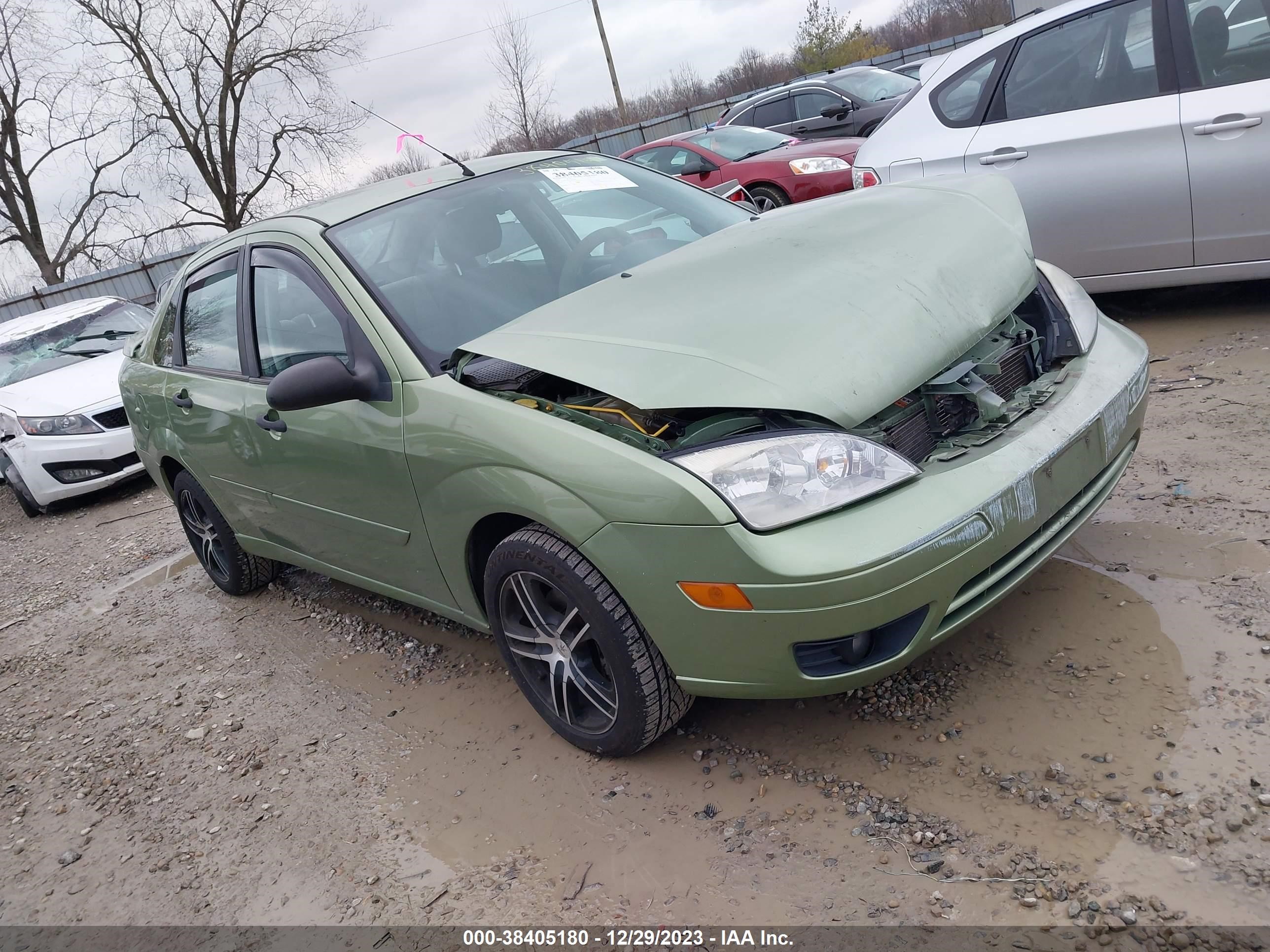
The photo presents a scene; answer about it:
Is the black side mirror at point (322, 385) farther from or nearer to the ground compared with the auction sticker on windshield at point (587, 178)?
nearer to the ground

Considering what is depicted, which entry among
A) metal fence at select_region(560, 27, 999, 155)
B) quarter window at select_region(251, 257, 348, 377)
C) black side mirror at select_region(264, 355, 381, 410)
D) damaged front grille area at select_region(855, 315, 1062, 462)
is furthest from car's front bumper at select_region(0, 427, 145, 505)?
metal fence at select_region(560, 27, 999, 155)

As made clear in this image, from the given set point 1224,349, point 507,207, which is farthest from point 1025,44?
point 507,207

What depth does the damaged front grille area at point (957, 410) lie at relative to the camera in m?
2.37

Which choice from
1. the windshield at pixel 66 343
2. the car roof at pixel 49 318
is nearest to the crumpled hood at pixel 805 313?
the windshield at pixel 66 343

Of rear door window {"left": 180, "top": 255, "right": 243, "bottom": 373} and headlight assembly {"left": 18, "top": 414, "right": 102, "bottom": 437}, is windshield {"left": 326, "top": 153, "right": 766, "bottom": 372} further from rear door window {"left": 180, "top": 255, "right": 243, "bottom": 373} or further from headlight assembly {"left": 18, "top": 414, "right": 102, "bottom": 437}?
headlight assembly {"left": 18, "top": 414, "right": 102, "bottom": 437}

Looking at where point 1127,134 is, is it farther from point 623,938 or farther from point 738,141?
point 738,141

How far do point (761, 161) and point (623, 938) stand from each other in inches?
338

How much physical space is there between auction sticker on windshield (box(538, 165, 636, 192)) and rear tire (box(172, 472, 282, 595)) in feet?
7.25

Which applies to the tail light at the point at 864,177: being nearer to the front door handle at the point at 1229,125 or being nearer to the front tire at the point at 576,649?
the front door handle at the point at 1229,125

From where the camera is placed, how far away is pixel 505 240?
A: 3.31m

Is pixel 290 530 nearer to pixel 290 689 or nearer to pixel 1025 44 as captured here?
pixel 290 689

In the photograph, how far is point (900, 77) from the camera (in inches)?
532

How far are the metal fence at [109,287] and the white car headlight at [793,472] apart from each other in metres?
22.4

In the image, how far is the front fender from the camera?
2357 mm
